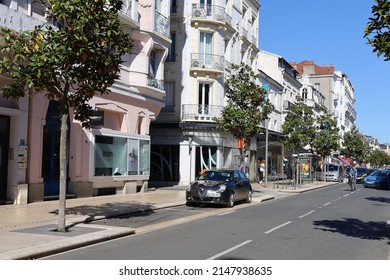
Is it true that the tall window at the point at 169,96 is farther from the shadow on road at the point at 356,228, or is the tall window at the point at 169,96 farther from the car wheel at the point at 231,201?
the shadow on road at the point at 356,228

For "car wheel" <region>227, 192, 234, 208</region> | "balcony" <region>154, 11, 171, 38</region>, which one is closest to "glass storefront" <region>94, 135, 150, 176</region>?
"balcony" <region>154, 11, 171, 38</region>

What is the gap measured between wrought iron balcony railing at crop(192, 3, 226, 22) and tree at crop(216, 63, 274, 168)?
9.40m

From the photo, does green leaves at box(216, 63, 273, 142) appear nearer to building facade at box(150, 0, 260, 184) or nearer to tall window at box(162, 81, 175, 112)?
building facade at box(150, 0, 260, 184)

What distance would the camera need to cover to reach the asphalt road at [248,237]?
29.6 feet

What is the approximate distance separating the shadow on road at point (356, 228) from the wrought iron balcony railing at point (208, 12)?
2179 cm

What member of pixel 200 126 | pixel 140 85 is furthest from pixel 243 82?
pixel 200 126

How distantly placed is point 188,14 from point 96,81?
2302 cm

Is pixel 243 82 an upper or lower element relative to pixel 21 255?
upper

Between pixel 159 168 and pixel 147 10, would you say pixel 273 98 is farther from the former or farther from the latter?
pixel 147 10

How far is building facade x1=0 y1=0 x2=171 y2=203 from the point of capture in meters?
16.5

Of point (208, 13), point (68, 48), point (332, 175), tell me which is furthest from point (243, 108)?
point (332, 175)

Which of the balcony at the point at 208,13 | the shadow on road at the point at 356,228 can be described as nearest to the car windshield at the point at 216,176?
the shadow on road at the point at 356,228
